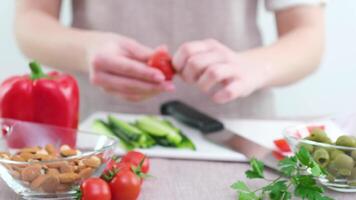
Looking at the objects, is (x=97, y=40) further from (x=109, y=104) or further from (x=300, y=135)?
(x=300, y=135)

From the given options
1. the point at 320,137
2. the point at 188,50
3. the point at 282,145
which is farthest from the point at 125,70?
the point at 320,137

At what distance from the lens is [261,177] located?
89cm

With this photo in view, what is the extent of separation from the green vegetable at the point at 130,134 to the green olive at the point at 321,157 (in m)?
0.31

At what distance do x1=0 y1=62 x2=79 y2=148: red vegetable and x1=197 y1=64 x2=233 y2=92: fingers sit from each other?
8.6 inches

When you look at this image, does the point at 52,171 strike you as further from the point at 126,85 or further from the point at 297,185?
the point at 126,85

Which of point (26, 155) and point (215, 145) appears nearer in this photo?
point (26, 155)

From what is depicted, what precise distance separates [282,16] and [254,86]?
33cm

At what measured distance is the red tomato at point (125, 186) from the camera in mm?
829

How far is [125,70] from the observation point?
123 centimetres

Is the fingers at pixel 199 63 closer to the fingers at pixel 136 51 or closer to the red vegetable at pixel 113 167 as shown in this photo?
the fingers at pixel 136 51

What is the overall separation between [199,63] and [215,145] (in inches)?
5.8

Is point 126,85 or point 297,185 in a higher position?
point 126,85

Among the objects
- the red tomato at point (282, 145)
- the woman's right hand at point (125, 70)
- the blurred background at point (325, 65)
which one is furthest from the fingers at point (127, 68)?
the blurred background at point (325, 65)

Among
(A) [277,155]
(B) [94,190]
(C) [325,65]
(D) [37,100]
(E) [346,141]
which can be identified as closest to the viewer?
(B) [94,190]
